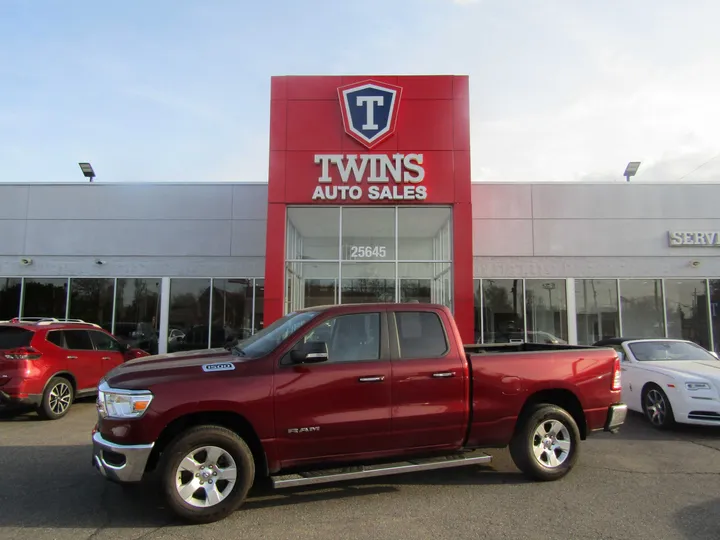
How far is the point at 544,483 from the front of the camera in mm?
5453

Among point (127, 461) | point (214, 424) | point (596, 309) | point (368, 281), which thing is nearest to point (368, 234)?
point (368, 281)

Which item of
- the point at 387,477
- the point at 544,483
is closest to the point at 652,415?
the point at 544,483

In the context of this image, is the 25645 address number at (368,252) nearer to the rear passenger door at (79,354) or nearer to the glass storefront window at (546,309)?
the glass storefront window at (546,309)

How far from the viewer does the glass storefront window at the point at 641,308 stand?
15.9 metres

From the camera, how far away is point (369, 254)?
1384 centimetres

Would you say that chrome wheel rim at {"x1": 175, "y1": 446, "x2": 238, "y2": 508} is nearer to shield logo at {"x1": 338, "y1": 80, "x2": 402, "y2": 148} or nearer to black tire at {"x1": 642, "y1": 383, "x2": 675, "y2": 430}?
black tire at {"x1": 642, "y1": 383, "x2": 675, "y2": 430}

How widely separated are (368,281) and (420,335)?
8.48 metres

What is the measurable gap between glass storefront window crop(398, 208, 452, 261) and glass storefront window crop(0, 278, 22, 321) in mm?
12366

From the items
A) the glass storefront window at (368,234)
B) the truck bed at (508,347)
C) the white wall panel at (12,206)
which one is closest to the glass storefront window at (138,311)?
the white wall panel at (12,206)

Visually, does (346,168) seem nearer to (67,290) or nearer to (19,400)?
(19,400)

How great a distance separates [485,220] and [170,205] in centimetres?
996

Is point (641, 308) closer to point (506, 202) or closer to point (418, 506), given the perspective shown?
point (506, 202)

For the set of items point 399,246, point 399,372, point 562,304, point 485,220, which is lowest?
point 399,372

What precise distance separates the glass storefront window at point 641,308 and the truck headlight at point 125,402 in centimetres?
1527
